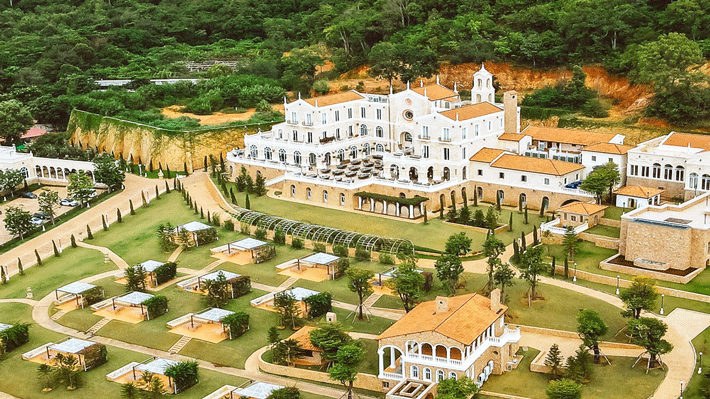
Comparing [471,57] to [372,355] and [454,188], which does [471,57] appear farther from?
[372,355]

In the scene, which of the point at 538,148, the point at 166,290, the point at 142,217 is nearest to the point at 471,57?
the point at 538,148

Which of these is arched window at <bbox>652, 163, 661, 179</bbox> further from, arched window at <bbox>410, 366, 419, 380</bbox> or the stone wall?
the stone wall

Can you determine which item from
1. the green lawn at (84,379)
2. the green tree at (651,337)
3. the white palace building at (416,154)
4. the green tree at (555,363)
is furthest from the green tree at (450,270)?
the white palace building at (416,154)

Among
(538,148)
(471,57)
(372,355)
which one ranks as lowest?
(372,355)

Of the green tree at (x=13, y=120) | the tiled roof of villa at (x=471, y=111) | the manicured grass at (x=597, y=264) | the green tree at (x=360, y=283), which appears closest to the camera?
the green tree at (x=360, y=283)

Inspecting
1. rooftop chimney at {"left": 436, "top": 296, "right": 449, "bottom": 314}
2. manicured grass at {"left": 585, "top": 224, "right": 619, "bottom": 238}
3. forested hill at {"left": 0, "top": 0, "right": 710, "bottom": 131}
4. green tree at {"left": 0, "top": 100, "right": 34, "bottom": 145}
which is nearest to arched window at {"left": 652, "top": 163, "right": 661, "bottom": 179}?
manicured grass at {"left": 585, "top": 224, "right": 619, "bottom": 238}

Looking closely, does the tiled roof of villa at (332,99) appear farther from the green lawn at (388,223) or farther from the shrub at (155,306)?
the shrub at (155,306)
